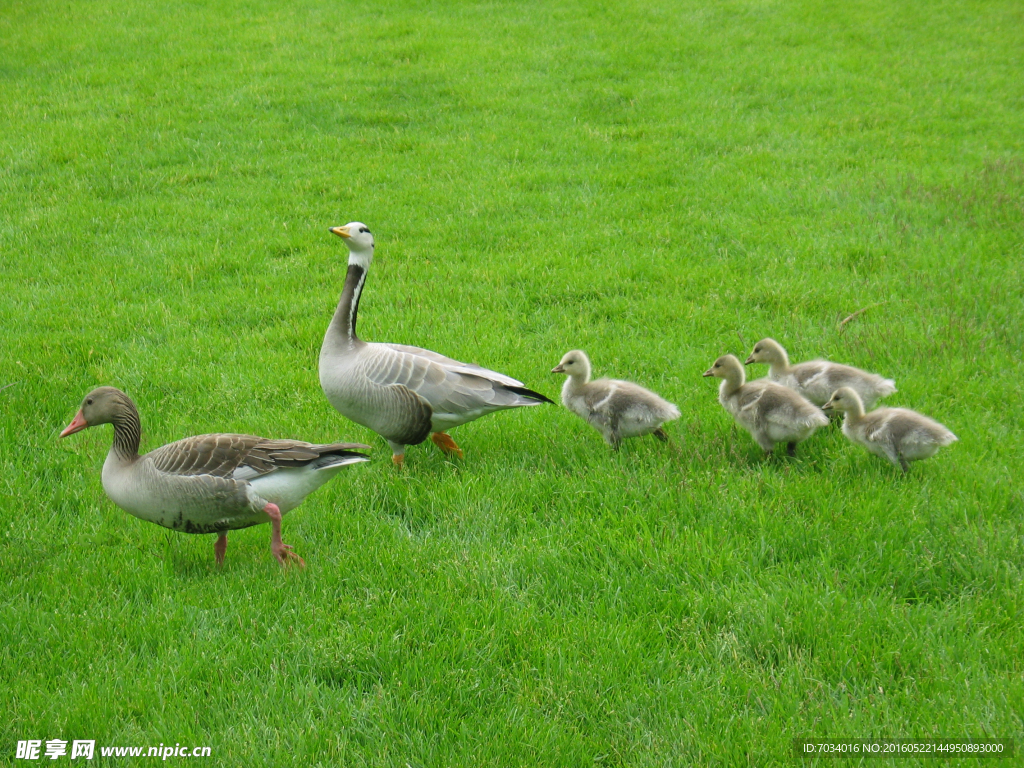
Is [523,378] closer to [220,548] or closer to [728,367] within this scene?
[728,367]

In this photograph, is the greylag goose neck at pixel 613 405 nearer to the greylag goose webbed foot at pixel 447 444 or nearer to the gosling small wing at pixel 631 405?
the gosling small wing at pixel 631 405

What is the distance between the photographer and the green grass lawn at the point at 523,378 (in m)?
4.28

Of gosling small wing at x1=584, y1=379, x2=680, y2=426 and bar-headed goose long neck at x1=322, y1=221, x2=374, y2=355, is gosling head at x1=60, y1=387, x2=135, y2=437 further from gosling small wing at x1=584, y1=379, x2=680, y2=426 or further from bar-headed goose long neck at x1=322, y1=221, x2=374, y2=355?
gosling small wing at x1=584, y1=379, x2=680, y2=426

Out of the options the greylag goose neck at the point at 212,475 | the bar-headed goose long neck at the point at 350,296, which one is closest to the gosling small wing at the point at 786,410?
the greylag goose neck at the point at 212,475

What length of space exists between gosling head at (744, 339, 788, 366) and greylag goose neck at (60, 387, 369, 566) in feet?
12.0

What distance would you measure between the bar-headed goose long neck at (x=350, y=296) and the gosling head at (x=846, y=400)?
3668 mm

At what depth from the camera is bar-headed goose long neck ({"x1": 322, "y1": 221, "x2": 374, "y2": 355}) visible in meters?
6.72

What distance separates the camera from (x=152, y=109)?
15.8m

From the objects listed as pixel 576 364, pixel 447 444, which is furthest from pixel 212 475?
pixel 576 364

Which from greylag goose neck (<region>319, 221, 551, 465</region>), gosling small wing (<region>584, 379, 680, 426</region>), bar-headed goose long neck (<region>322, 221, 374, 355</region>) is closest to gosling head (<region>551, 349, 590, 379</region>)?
gosling small wing (<region>584, 379, 680, 426</region>)

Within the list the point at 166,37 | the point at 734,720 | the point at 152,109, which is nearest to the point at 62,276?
the point at 152,109

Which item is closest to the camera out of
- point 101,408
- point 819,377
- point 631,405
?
point 101,408

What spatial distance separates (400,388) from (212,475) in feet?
5.55

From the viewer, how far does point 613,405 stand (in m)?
6.45
